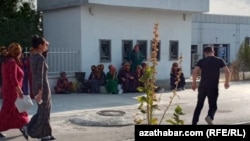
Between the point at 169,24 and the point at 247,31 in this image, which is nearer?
the point at 169,24

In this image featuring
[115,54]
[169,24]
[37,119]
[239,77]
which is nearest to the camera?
[37,119]

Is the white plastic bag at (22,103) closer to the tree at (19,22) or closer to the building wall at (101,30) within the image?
the building wall at (101,30)

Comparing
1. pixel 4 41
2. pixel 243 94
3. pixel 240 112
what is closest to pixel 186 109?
pixel 240 112

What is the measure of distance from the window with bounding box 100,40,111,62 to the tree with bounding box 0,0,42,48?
400 cm

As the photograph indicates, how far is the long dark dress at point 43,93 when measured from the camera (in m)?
7.22

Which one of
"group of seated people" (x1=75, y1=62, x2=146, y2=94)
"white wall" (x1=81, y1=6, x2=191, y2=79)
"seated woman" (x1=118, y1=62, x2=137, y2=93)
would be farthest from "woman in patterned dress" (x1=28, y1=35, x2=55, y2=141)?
"white wall" (x1=81, y1=6, x2=191, y2=79)

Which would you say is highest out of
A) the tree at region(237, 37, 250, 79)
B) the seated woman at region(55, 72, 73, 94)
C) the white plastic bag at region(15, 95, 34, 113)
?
the tree at region(237, 37, 250, 79)

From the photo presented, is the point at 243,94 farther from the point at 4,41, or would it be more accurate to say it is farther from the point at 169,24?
the point at 4,41

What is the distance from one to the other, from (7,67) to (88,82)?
8330mm

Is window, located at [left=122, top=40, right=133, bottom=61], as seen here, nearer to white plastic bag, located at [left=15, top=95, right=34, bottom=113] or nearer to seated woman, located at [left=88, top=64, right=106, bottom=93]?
seated woman, located at [left=88, top=64, right=106, bottom=93]

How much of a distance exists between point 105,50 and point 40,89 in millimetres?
10964

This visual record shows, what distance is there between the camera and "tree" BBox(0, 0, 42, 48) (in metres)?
19.7

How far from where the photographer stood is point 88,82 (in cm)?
1598

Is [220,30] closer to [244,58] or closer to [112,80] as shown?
[244,58]
